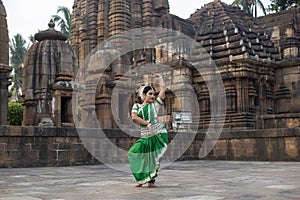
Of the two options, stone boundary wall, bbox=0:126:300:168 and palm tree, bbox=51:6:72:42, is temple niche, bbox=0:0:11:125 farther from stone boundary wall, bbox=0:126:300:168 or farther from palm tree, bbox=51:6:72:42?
palm tree, bbox=51:6:72:42

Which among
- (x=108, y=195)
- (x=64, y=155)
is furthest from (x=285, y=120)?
(x=108, y=195)

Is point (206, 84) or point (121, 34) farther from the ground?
point (121, 34)

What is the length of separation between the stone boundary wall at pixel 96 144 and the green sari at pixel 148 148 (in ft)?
14.6

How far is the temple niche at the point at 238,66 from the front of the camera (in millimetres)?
19984

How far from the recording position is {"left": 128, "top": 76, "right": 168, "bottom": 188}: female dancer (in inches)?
239

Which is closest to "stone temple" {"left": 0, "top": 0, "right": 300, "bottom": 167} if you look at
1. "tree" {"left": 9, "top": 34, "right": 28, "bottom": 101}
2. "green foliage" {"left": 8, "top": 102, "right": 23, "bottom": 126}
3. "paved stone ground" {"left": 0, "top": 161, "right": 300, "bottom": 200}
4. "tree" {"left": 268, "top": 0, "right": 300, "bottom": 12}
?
"paved stone ground" {"left": 0, "top": 161, "right": 300, "bottom": 200}

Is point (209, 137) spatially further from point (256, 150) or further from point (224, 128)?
point (224, 128)

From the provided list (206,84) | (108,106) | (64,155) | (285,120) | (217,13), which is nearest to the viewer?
(64,155)

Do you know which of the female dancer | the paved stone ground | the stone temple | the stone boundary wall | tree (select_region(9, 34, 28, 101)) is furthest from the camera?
tree (select_region(9, 34, 28, 101))

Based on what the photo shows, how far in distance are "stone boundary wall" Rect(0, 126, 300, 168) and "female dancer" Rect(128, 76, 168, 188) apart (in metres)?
4.42

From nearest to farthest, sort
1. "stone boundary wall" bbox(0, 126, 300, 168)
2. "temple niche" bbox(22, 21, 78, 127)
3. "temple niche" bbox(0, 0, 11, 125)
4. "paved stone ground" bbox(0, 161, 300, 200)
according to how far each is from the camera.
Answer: "paved stone ground" bbox(0, 161, 300, 200)
"stone boundary wall" bbox(0, 126, 300, 168)
"temple niche" bbox(0, 0, 11, 125)
"temple niche" bbox(22, 21, 78, 127)

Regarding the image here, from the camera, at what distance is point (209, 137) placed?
577 inches

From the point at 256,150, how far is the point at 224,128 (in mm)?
6929

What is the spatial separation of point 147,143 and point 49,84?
10.3 m
